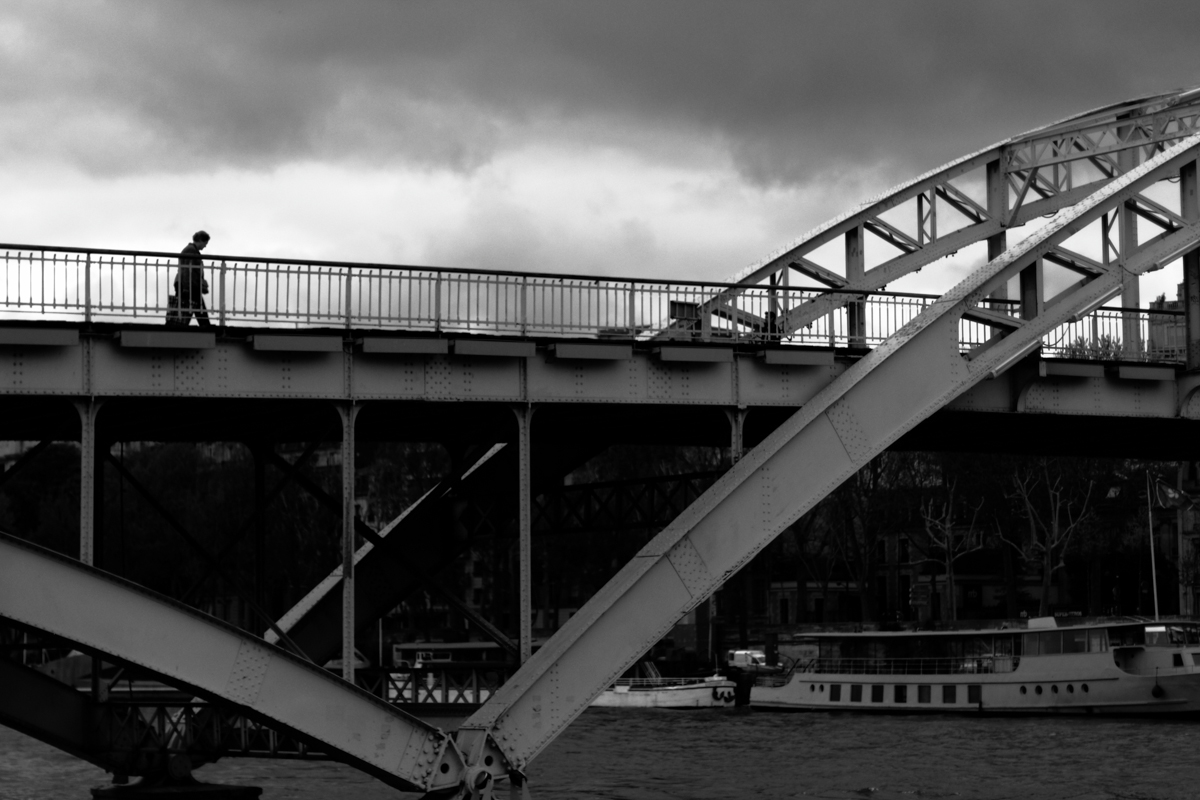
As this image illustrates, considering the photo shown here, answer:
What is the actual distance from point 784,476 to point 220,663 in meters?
8.33

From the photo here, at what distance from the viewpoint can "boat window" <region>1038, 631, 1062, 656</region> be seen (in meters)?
66.4

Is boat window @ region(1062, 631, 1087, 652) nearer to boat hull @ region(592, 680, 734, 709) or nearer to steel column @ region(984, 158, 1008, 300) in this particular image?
boat hull @ region(592, 680, 734, 709)

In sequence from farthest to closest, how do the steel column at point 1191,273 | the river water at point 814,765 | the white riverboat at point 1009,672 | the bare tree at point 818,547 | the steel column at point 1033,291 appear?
the bare tree at point 818,547
the white riverboat at point 1009,672
the river water at point 814,765
the steel column at point 1191,273
the steel column at point 1033,291

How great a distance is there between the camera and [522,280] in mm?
25547

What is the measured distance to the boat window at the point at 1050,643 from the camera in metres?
66.4

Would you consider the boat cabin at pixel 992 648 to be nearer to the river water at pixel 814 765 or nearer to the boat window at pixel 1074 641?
the boat window at pixel 1074 641

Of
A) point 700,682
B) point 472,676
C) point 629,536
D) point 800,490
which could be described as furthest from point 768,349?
point 629,536

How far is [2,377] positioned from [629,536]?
82.9m

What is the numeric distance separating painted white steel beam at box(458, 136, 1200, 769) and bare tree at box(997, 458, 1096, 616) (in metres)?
63.0

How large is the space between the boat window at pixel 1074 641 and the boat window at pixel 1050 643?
0.59ft

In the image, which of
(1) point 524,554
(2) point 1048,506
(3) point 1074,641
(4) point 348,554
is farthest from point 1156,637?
(4) point 348,554

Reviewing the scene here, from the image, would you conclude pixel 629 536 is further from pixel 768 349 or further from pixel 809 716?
pixel 768 349

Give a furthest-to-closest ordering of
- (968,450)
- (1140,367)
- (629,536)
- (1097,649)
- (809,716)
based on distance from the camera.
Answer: (629,536), (809,716), (1097,649), (968,450), (1140,367)

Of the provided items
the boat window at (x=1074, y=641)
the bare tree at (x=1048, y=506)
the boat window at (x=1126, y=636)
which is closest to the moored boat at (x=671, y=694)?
the boat window at (x=1074, y=641)
